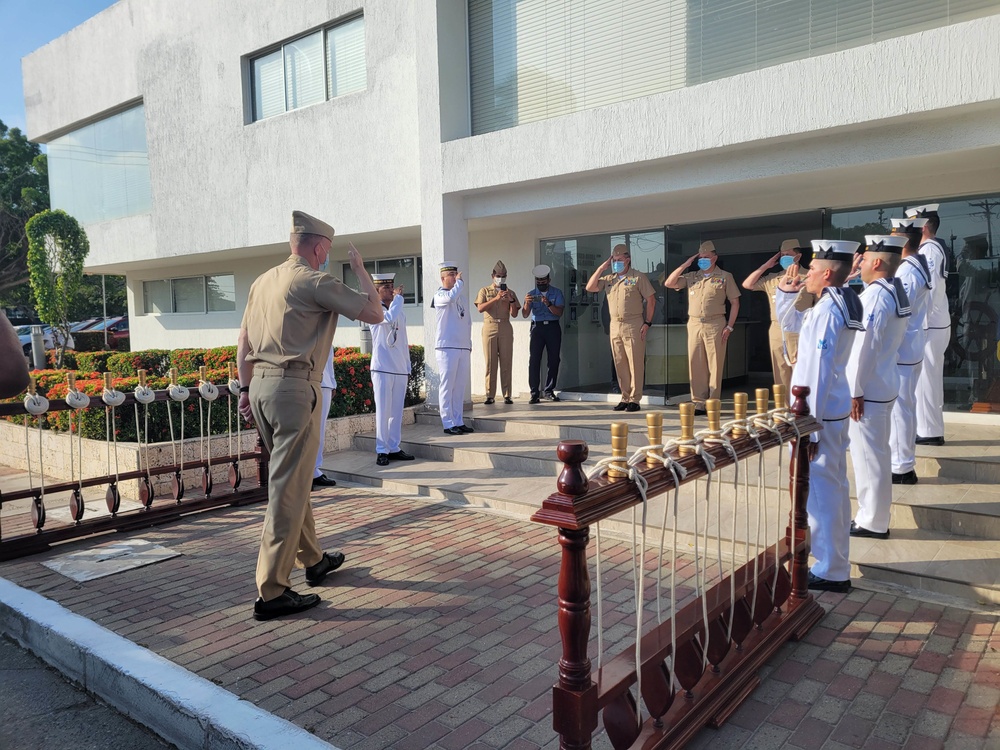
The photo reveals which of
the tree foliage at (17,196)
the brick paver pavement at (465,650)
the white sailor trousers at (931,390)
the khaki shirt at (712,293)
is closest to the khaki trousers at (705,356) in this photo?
the khaki shirt at (712,293)

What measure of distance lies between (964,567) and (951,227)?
15.4 feet

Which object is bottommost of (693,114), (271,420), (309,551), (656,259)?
(309,551)

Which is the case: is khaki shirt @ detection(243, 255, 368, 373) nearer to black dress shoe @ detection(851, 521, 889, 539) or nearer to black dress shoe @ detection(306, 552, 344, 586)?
black dress shoe @ detection(306, 552, 344, 586)

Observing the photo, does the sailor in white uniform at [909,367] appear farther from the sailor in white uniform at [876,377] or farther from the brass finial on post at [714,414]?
the brass finial on post at [714,414]

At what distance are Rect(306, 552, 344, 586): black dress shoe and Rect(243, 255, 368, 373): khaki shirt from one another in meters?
1.32

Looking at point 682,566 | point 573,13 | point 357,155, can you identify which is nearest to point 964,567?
point 682,566

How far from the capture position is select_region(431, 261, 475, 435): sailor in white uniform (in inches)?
340

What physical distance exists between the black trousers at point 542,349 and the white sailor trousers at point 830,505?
6279 millimetres

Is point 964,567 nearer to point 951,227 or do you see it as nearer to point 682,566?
point 682,566

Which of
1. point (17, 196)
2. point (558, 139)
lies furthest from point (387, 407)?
Answer: point (17, 196)

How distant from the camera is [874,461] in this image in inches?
181

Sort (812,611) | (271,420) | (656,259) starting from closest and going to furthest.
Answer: (812,611) < (271,420) < (656,259)

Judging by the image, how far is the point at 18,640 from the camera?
4109mm

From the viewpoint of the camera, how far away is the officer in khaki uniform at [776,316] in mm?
7707
